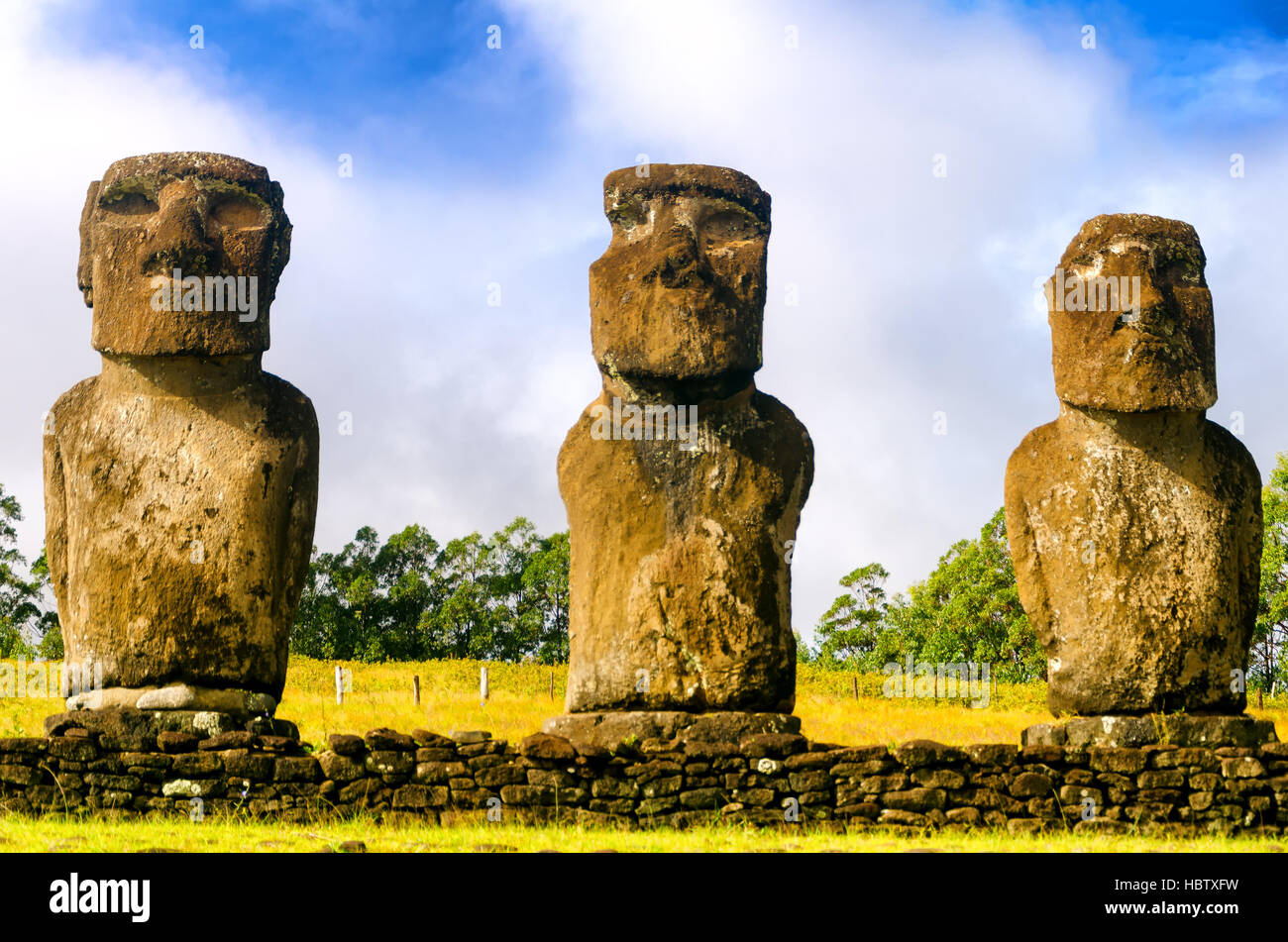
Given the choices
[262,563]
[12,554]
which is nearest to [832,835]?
[262,563]

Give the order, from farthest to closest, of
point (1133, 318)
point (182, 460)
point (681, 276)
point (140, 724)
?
1. point (1133, 318)
2. point (182, 460)
3. point (681, 276)
4. point (140, 724)

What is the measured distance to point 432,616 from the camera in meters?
42.9

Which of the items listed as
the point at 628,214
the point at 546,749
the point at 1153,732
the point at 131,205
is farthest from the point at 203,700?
the point at 1153,732

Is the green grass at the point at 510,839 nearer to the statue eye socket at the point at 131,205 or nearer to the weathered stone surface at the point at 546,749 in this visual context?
the weathered stone surface at the point at 546,749

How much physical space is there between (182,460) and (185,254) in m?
1.64

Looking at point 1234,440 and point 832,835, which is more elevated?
point 1234,440

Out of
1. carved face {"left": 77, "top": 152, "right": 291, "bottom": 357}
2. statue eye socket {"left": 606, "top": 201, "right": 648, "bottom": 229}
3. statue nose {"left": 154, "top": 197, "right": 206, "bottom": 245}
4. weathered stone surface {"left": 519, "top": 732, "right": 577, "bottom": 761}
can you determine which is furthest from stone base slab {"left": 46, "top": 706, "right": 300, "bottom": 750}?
statue eye socket {"left": 606, "top": 201, "right": 648, "bottom": 229}

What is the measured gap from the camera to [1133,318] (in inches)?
475

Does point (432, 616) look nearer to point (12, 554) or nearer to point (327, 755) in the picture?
point (12, 554)

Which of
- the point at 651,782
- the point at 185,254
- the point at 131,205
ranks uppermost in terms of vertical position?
the point at 131,205

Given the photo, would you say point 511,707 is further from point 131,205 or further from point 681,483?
point 131,205
